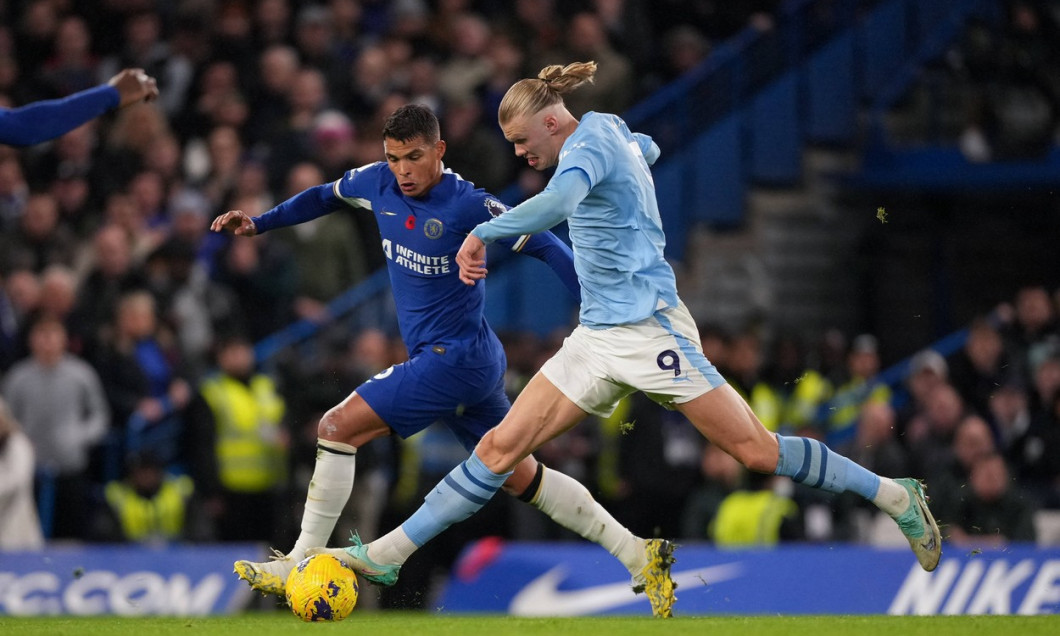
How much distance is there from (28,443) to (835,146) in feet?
26.0

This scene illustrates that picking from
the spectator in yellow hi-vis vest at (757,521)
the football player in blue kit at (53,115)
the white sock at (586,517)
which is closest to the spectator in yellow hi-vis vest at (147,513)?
the spectator in yellow hi-vis vest at (757,521)

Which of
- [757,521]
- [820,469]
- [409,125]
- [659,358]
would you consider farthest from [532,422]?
[757,521]

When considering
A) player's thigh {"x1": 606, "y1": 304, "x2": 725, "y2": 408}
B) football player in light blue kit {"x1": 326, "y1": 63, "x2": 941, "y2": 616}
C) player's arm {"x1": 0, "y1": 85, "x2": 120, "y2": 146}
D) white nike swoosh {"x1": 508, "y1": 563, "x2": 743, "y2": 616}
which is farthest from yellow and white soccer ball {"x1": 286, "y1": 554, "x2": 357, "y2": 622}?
white nike swoosh {"x1": 508, "y1": 563, "x2": 743, "y2": 616}

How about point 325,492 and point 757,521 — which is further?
point 757,521

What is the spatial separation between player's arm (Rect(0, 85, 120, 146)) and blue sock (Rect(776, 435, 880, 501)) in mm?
3551

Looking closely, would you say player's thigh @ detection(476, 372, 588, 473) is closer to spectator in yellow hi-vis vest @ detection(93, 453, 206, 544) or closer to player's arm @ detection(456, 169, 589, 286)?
player's arm @ detection(456, 169, 589, 286)

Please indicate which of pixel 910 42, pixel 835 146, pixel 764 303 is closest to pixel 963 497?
pixel 764 303

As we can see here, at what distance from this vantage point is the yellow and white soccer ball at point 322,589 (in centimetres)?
775

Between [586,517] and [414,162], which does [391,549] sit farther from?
[414,162]

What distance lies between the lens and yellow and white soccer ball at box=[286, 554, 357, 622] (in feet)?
25.4

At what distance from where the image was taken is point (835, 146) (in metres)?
16.2

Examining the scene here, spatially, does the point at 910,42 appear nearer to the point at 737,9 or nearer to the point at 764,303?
the point at 737,9

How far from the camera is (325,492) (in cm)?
819

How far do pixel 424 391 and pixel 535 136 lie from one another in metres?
1.38
